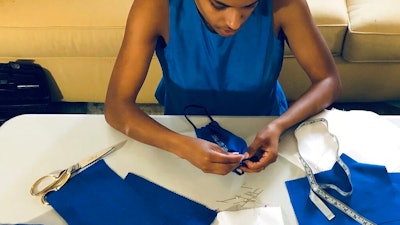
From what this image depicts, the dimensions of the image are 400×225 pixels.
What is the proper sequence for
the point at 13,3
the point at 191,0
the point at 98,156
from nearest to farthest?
the point at 98,156 < the point at 191,0 < the point at 13,3

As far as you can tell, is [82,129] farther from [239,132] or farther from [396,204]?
[396,204]

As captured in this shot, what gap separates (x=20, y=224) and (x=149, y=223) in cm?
23

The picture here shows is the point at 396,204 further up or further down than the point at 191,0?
further down

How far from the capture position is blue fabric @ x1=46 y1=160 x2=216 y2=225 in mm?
882

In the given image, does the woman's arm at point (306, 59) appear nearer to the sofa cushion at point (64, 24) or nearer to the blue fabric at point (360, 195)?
the blue fabric at point (360, 195)

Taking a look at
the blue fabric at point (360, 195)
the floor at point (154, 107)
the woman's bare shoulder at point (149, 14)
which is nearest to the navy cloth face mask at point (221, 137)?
the blue fabric at point (360, 195)

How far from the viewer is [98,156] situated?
99 cm

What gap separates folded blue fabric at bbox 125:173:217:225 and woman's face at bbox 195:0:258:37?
360 millimetres

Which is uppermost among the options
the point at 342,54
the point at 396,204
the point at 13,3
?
the point at 13,3

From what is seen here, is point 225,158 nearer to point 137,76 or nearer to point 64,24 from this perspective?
point 137,76

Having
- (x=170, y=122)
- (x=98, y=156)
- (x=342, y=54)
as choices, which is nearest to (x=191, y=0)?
(x=170, y=122)

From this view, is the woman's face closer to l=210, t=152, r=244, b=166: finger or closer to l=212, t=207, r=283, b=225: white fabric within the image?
l=210, t=152, r=244, b=166: finger

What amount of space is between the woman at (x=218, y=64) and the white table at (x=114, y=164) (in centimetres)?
2

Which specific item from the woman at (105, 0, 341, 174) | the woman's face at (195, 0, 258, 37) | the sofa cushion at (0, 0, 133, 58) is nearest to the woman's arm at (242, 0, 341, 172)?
the woman at (105, 0, 341, 174)
